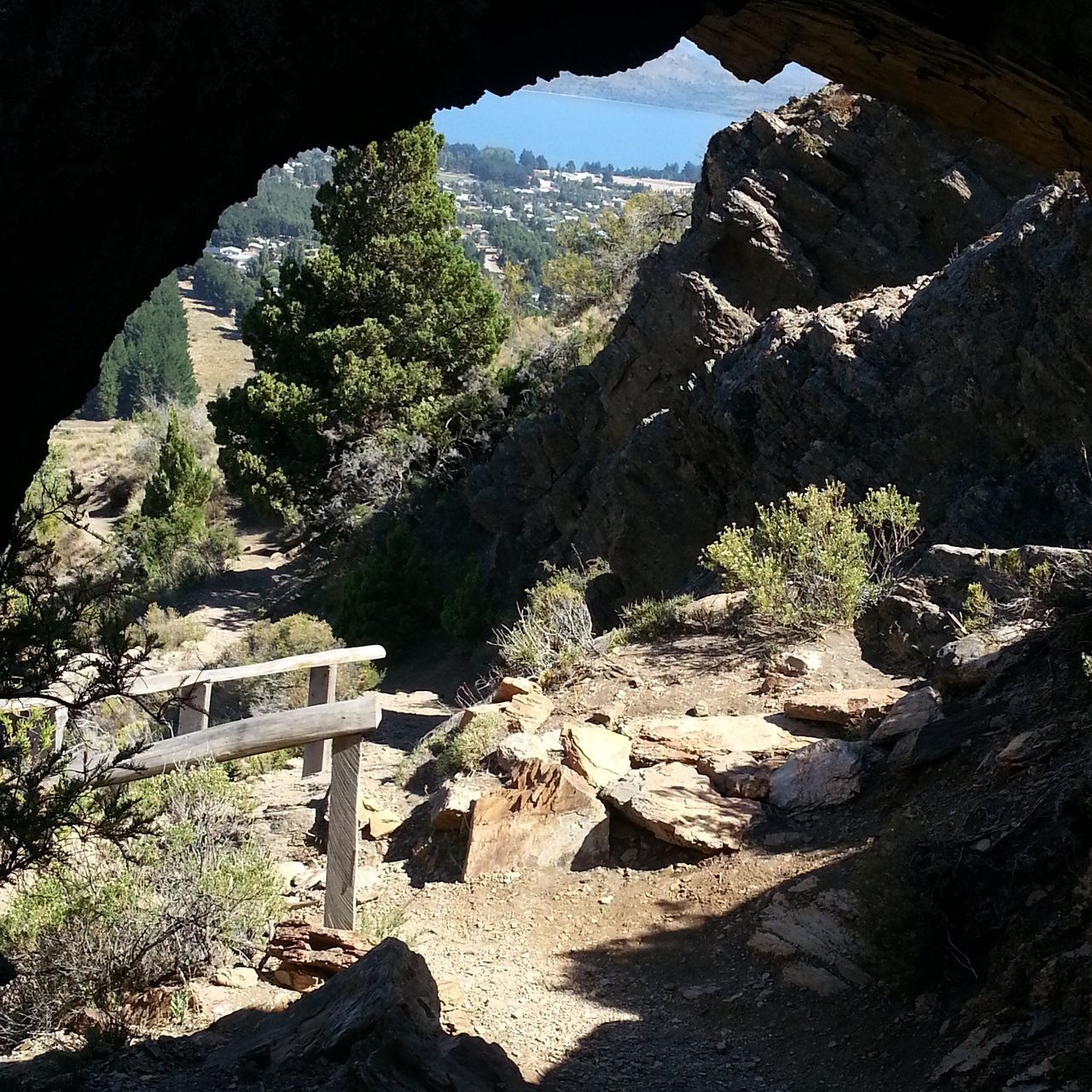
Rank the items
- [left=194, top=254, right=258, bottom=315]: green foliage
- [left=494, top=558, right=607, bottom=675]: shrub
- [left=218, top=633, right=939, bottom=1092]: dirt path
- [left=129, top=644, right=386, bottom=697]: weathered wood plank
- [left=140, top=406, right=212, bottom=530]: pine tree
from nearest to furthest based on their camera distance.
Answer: [left=218, top=633, right=939, bottom=1092]: dirt path, [left=129, top=644, right=386, bottom=697]: weathered wood plank, [left=494, top=558, right=607, bottom=675]: shrub, [left=140, top=406, right=212, bottom=530]: pine tree, [left=194, top=254, right=258, bottom=315]: green foliage

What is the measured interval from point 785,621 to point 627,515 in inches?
228

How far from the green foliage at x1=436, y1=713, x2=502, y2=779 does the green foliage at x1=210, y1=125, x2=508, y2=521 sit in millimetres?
14248

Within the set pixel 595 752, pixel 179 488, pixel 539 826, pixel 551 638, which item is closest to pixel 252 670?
pixel 539 826

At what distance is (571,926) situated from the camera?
6441 mm

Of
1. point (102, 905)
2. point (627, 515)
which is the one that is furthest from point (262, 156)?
point (627, 515)

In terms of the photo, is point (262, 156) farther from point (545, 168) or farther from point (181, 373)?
point (545, 168)

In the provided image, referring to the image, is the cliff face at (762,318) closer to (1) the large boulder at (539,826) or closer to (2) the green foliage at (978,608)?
(2) the green foliage at (978,608)

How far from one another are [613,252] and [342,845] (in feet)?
78.1

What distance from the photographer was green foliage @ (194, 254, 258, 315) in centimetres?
9388

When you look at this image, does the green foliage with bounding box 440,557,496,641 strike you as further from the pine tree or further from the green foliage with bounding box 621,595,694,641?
the pine tree

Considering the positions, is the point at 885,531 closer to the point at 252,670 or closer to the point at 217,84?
the point at 252,670

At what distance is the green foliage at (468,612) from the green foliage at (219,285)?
7823 cm

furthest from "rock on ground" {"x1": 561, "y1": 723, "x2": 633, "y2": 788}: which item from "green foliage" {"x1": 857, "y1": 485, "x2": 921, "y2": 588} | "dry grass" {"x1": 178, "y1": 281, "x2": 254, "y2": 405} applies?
"dry grass" {"x1": 178, "y1": 281, "x2": 254, "y2": 405}

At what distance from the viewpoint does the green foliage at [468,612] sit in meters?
17.5
